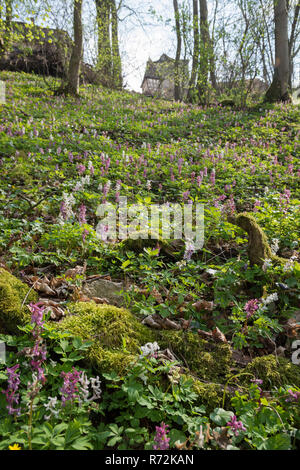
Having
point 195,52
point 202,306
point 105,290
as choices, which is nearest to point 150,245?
point 105,290

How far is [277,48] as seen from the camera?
50.2 feet

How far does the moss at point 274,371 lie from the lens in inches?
86.5

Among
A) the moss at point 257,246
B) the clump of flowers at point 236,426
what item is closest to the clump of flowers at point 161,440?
the clump of flowers at point 236,426

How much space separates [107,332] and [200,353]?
79 centimetres

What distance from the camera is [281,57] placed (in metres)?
15.3

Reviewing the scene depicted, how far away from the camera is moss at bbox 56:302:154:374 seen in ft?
6.83

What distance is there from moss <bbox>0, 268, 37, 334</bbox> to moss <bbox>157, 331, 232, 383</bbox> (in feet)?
3.78

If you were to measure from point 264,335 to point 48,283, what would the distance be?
2193 mm

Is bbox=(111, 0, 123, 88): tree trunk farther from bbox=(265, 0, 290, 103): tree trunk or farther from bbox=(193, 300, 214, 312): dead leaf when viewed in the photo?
bbox=(193, 300, 214, 312): dead leaf

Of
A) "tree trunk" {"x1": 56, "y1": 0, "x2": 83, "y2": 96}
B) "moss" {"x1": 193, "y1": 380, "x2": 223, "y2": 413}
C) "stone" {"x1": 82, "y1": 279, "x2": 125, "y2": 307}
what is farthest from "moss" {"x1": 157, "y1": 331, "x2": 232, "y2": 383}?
"tree trunk" {"x1": 56, "y1": 0, "x2": 83, "y2": 96}

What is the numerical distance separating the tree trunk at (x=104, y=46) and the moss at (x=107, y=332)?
18321mm

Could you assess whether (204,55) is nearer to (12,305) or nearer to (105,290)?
(105,290)

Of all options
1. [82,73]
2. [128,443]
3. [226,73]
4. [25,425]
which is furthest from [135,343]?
[82,73]

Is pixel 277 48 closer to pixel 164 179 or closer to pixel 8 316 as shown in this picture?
pixel 164 179
